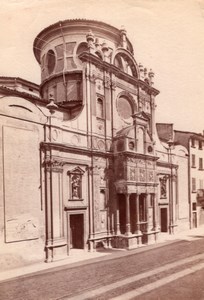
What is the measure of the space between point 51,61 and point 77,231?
6788 mm

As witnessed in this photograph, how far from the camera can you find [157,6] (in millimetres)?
4586

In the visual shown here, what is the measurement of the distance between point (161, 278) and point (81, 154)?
4696 millimetres

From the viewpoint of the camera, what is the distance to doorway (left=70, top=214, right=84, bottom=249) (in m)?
9.77

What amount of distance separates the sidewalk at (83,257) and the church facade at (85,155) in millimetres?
312

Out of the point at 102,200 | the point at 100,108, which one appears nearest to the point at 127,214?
the point at 102,200

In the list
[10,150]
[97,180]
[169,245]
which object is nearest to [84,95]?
[97,180]

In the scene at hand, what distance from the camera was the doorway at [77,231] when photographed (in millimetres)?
9773

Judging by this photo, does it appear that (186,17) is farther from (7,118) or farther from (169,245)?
(169,245)

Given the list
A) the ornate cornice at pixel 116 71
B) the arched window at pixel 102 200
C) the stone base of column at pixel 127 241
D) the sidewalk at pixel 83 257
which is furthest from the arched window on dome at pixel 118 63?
the sidewalk at pixel 83 257

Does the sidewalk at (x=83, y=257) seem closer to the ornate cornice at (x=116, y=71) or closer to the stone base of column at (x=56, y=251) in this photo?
the stone base of column at (x=56, y=251)

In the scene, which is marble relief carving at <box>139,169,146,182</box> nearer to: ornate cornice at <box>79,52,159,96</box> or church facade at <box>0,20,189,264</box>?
church facade at <box>0,20,189,264</box>

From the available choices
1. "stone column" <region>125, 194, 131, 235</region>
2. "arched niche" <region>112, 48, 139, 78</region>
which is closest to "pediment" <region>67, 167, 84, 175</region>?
"stone column" <region>125, 194, 131, 235</region>

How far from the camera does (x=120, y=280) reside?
6598mm

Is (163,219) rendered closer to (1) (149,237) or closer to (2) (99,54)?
(1) (149,237)
